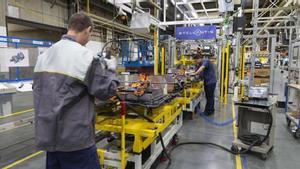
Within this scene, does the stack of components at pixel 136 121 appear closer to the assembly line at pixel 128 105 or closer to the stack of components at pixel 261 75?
the assembly line at pixel 128 105

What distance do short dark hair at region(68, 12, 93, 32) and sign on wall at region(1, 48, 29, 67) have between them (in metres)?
4.08

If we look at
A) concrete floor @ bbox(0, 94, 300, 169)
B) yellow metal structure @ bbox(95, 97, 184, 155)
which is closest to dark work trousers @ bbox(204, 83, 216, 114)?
concrete floor @ bbox(0, 94, 300, 169)

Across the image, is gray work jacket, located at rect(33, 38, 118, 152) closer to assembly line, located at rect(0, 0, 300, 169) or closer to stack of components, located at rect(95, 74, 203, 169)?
assembly line, located at rect(0, 0, 300, 169)

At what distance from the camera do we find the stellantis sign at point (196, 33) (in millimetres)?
7797

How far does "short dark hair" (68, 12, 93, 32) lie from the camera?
1.46 meters

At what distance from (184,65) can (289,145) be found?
13.4 feet

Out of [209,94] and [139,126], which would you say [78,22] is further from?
[209,94]

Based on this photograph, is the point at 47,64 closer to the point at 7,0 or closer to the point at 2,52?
the point at 2,52

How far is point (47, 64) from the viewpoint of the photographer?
1370 millimetres

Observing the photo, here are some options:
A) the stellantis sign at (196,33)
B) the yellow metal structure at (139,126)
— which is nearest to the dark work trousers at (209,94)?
the stellantis sign at (196,33)

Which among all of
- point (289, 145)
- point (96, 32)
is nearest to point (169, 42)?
point (96, 32)

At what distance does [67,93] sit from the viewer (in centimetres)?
133

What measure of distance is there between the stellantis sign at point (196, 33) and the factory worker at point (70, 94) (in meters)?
6.89

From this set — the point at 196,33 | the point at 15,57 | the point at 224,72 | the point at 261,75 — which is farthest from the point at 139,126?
the point at 261,75
